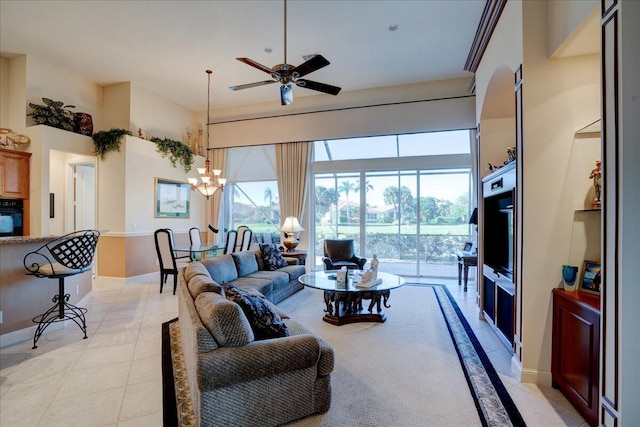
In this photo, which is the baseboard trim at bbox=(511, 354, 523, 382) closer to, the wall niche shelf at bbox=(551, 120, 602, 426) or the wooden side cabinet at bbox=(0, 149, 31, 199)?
the wall niche shelf at bbox=(551, 120, 602, 426)

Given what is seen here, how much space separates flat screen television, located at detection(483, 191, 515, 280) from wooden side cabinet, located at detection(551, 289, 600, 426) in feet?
2.80

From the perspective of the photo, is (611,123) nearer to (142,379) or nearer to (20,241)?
(142,379)

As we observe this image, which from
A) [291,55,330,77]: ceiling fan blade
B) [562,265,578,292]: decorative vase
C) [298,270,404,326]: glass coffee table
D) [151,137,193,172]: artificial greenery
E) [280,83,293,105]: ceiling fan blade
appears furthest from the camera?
[151,137,193,172]: artificial greenery

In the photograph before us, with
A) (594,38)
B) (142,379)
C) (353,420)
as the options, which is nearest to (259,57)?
(594,38)

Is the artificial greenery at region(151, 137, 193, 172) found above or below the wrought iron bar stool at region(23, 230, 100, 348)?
above

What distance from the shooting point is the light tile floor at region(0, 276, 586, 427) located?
2.09 metres

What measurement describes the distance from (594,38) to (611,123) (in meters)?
1.09

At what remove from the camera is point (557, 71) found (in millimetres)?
2492

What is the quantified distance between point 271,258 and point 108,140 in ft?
13.4

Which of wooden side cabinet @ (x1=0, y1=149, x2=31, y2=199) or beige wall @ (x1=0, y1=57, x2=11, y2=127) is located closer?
wooden side cabinet @ (x1=0, y1=149, x2=31, y2=199)

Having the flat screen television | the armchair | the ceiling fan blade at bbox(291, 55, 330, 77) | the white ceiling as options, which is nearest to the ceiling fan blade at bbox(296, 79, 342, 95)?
the ceiling fan blade at bbox(291, 55, 330, 77)

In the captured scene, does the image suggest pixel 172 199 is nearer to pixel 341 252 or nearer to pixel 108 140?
pixel 108 140

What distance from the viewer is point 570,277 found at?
234cm

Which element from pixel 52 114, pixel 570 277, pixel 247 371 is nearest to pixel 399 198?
pixel 570 277
